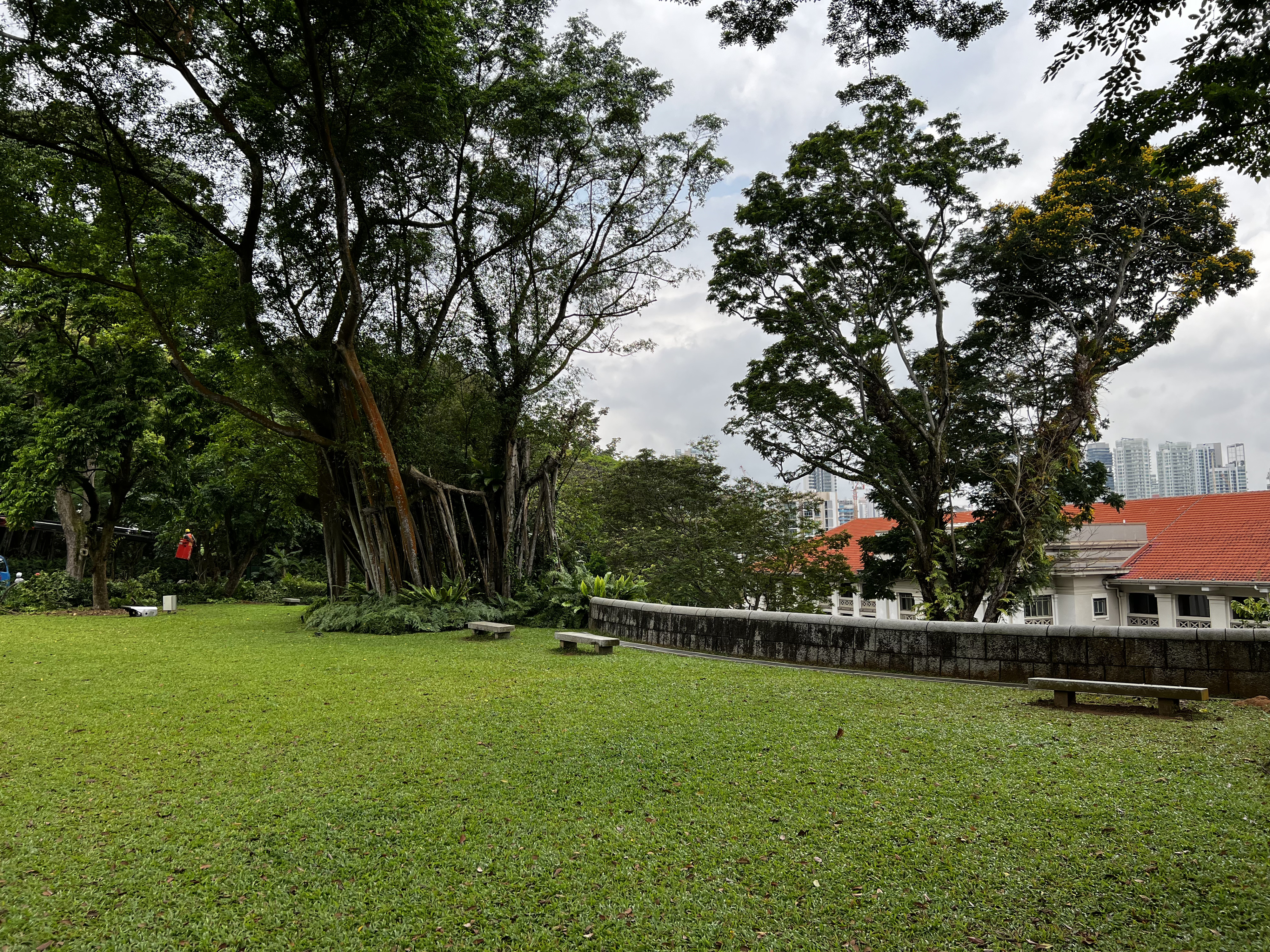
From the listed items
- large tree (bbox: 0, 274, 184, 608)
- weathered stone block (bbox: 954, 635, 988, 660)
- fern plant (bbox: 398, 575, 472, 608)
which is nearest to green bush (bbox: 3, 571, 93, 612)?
large tree (bbox: 0, 274, 184, 608)

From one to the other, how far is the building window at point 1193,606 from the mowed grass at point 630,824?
650 inches

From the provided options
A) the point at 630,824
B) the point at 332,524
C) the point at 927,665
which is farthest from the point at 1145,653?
the point at 332,524

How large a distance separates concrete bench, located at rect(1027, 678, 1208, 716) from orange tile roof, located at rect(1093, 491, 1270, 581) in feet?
49.4

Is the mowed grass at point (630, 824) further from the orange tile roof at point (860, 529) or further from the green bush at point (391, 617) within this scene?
the orange tile roof at point (860, 529)

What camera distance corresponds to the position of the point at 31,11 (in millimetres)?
9242

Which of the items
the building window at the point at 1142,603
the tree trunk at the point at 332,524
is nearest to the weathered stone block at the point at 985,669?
the tree trunk at the point at 332,524

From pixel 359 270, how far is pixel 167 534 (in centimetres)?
1364

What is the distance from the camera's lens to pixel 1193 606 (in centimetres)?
1884

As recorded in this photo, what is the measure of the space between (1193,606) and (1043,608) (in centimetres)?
362

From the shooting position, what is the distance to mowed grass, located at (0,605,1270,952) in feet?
9.37

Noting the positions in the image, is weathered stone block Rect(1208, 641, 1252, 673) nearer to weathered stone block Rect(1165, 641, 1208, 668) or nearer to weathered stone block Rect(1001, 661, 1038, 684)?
weathered stone block Rect(1165, 641, 1208, 668)

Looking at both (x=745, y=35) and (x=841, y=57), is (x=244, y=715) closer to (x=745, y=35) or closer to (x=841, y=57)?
(x=745, y=35)

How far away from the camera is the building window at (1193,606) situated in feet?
61.0

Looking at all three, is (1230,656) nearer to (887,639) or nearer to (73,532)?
(887,639)
